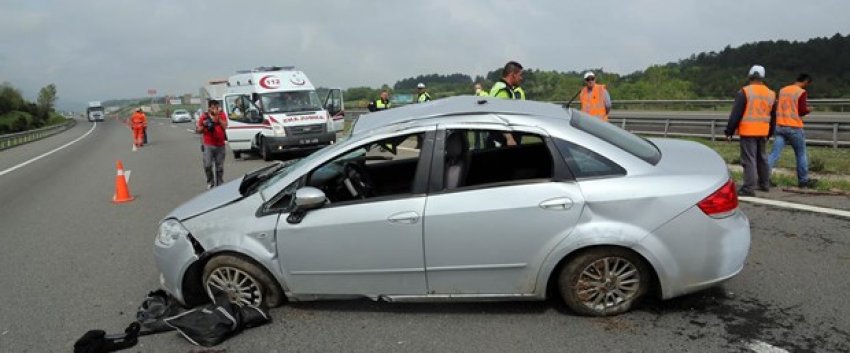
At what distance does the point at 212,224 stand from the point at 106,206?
6064mm

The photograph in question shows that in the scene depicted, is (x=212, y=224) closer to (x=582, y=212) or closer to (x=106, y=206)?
(x=582, y=212)

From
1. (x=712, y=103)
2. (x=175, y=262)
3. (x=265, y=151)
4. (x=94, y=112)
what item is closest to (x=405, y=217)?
(x=175, y=262)

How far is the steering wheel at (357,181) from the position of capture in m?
4.26

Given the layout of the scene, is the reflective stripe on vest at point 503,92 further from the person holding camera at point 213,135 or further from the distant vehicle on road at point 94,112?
the distant vehicle on road at point 94,112

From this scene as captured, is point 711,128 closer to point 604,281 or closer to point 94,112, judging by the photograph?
point 604,281

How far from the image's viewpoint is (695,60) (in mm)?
51844

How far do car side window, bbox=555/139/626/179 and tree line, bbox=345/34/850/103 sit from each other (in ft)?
75.7

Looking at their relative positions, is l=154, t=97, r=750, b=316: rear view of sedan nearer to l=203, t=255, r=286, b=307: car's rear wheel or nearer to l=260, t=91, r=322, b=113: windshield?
l=203, t=255, r=286, b=307: car's rear wheel

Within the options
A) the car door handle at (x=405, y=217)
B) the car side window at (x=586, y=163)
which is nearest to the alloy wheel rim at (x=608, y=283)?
the car side window at (x=586, y=163)

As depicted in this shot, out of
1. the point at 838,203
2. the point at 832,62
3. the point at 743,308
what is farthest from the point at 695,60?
the point at 743,308

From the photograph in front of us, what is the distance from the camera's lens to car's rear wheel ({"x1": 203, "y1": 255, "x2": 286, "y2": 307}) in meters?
4.06

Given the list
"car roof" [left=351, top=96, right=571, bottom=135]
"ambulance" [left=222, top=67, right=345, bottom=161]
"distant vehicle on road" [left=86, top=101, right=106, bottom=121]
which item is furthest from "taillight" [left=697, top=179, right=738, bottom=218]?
"distant vehicle on road" [left=86, top=101, right=106, bottom=121]

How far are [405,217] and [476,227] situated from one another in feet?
1.45

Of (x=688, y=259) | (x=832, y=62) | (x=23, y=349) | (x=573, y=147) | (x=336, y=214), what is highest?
(x=832, y=62)
